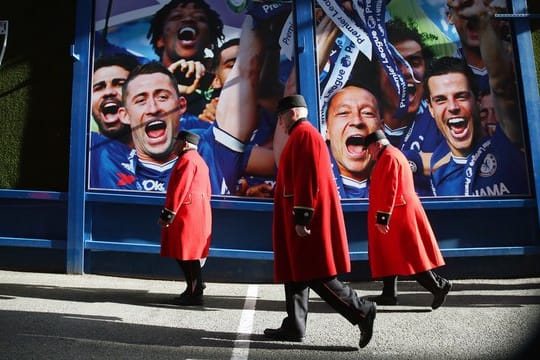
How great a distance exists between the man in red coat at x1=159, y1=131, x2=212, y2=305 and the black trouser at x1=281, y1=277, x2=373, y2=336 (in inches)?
58.3

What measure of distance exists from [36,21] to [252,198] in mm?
3718

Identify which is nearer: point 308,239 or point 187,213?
point 308,239

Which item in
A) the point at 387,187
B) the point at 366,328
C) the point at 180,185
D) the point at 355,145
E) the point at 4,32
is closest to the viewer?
the point at 366,328

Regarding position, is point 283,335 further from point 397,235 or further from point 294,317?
point 397,235

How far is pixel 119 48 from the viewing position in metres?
6.78

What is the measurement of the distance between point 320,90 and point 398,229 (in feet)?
7.78

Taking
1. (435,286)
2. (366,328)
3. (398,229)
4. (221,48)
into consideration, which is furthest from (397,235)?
(221,48)

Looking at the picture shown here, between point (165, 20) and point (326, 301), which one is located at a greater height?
point (165, 20)

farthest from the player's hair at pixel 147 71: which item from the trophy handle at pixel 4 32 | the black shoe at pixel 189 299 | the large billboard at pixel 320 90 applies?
the black shoe at pixel 189 299

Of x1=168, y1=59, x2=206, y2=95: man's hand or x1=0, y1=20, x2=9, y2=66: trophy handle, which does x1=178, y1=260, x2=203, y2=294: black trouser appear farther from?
x1=0, y1=20, x2=9, y2=66: trophy handle

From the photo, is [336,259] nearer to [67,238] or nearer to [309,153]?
[309,153]

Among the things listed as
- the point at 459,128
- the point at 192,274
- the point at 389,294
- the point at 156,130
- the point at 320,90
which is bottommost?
the point at 389,294

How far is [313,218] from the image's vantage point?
3.97 meters

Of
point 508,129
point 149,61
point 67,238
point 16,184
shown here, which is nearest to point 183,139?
point 149,61
